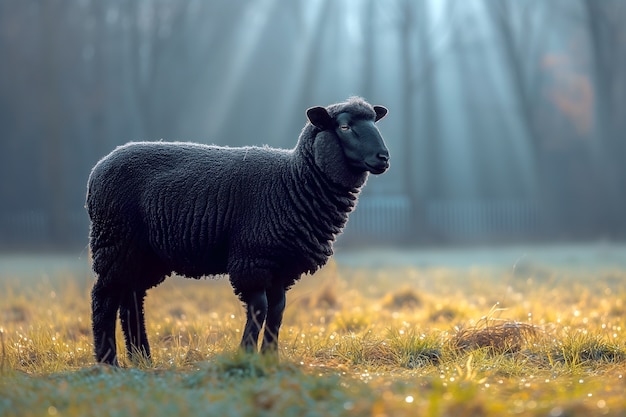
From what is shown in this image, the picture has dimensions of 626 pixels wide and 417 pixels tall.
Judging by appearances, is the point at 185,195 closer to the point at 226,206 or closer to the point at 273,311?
the point at 226,206

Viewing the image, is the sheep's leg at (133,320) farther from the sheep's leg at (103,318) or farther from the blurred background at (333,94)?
the blurred background at (333,94)

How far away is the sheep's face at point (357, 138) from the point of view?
500 cm

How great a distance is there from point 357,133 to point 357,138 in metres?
0.04

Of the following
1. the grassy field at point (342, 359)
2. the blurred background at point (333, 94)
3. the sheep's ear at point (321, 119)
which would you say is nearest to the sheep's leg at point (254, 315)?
the grassy field at point (342, 359)

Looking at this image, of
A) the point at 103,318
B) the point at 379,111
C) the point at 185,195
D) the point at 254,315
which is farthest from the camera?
the point at 379,111

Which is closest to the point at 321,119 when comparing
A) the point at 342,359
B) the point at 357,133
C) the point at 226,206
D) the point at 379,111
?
the point at 357,133

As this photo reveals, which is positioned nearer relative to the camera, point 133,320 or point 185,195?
point 185,195

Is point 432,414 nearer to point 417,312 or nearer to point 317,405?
point 317,405

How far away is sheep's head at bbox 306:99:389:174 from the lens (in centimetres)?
500

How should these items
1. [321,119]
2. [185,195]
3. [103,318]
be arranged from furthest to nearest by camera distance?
[103,318] → [185,195] → [321,119]

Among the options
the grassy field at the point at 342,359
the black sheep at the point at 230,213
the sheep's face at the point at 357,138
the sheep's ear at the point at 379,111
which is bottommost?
the grassy field at the point at 342,359

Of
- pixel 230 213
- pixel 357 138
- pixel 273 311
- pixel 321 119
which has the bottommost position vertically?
pixel 273 311

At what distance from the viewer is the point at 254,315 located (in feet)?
16.5

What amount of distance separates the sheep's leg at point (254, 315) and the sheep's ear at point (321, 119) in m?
1.24
